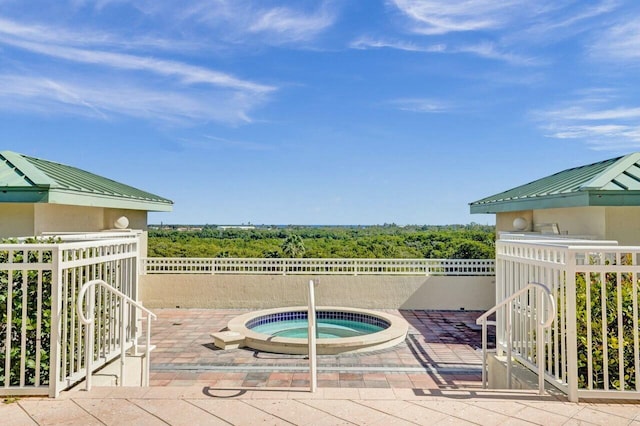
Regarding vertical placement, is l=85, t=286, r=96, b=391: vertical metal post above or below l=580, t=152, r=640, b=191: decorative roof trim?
below

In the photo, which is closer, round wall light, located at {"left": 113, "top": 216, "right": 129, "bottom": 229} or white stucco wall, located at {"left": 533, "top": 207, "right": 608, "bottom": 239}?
white stucco wall, located at {"left": 533, "top": 207, "right": 608, "bottom": 239}

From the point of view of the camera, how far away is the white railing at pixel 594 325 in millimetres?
3074

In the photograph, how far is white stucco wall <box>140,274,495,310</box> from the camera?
10.5 m

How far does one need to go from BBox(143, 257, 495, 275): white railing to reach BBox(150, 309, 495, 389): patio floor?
8.41 ft

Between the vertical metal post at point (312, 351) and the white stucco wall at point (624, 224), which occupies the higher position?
the white stucco wall at point (624, 224)

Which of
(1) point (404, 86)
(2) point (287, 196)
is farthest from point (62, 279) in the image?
(2) point (287, 196)

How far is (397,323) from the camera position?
8.20 m

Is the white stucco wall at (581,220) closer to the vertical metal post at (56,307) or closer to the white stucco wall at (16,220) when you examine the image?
the vertical metal post at (56,307)

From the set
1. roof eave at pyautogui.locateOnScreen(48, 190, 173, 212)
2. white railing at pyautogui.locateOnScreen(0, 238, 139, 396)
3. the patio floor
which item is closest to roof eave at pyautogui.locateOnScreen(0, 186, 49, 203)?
roof eave at pyautogui.locateOnScreen(48, 190, 173, 212)

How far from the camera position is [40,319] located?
3.16 m

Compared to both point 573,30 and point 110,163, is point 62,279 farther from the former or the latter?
point 110,163

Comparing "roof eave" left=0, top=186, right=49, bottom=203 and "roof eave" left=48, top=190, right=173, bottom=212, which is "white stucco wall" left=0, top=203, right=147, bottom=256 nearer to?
"roof eave" left=0, top=186, right=49, bottom=203

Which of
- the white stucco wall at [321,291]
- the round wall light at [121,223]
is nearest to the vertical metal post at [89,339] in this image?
the round wall light at [121,223]

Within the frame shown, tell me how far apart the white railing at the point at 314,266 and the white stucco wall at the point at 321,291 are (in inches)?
7.9
